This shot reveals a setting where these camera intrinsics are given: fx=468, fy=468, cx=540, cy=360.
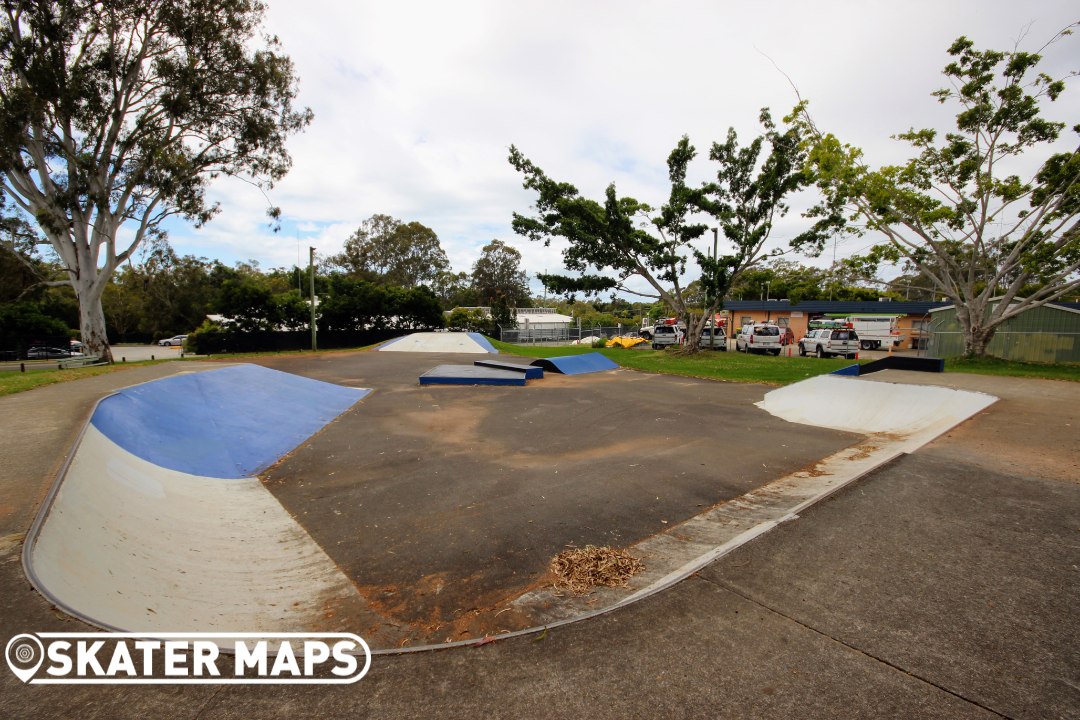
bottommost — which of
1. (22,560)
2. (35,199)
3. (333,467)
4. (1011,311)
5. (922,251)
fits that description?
(333,467)

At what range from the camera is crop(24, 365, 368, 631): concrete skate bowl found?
10.4ft

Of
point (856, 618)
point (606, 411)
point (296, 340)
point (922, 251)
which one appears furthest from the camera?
point (296, 340)

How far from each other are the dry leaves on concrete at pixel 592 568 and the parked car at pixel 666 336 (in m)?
28.2

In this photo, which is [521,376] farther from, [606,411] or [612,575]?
[612,575]

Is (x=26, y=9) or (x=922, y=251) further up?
(x=26, y=9)

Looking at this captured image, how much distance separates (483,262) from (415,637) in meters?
71.7

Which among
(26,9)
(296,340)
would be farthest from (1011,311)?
(296,340)

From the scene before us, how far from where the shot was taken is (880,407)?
31.8ft

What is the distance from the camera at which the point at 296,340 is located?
3672 centimetres

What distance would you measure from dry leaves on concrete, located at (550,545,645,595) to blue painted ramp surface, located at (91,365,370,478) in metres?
5.45

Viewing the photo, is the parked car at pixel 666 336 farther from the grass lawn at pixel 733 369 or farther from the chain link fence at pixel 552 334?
the chain link fence at pixel 552 334

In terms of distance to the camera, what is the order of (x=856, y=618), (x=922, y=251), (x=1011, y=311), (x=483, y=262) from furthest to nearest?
1. (x=483, y=262)
2. (x=922, y=251)
3. (x=1011, y=311)
4. (x=856, y=618)

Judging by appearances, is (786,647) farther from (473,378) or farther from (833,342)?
(833,342)

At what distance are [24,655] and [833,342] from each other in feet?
92.7
